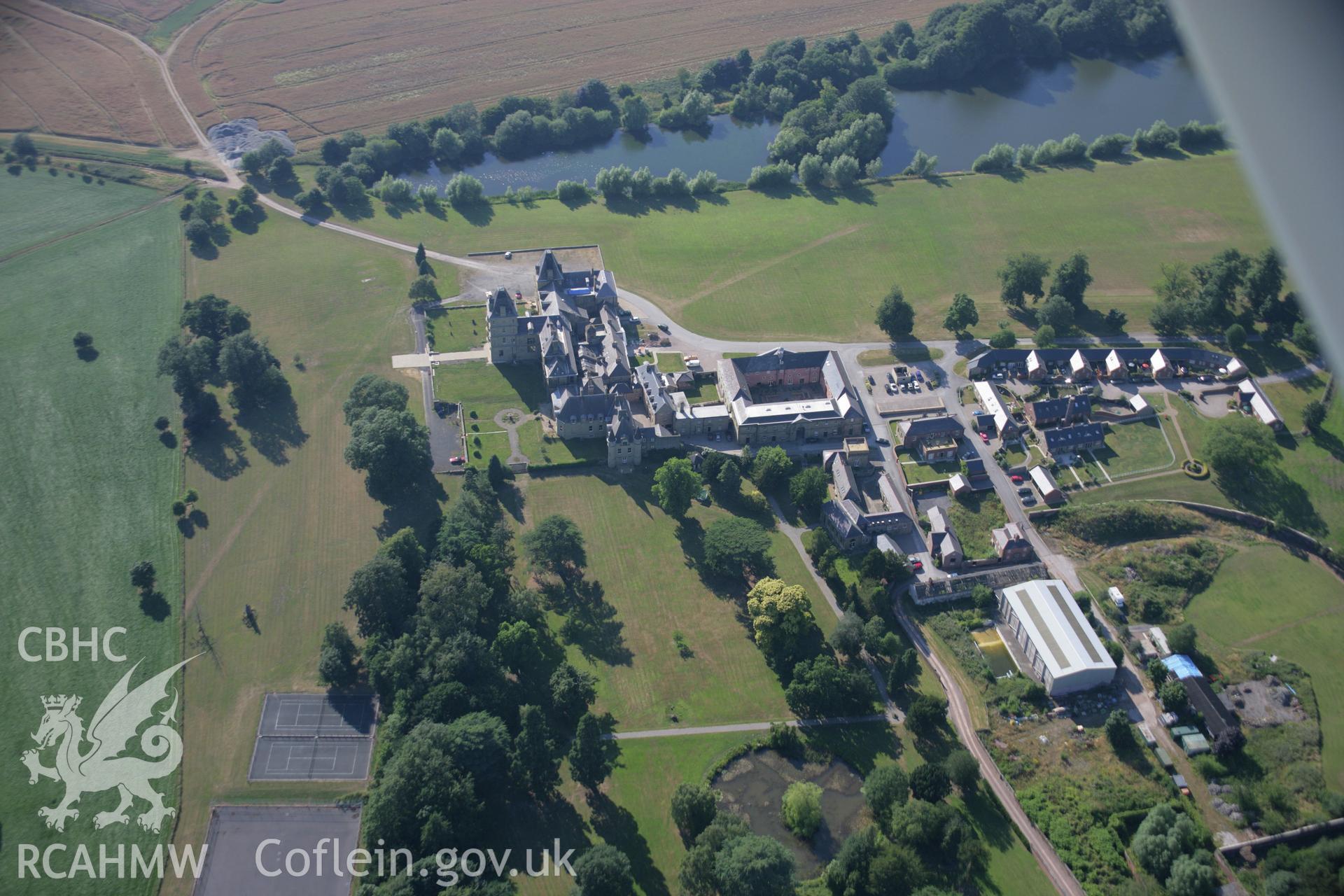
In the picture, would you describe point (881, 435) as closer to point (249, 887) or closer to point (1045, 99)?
point (249, 887)

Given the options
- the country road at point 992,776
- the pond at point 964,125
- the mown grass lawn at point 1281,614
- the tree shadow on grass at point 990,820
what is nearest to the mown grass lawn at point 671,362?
the country road at point 992,776

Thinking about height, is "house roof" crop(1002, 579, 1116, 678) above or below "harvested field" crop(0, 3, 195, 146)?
below

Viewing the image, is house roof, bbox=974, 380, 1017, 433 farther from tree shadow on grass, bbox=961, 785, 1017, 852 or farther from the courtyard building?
tree shadow on grass, bbox=961, 785, 1017, 852

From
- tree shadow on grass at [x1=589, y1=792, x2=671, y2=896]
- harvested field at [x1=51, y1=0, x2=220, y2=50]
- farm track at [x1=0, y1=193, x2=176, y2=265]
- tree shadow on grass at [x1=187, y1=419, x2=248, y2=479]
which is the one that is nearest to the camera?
tree shadow on grass at [x1=589, y1=792, x2=671, y2=896]

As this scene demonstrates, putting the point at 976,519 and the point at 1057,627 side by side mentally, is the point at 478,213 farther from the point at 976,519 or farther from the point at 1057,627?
the point at 1057,627

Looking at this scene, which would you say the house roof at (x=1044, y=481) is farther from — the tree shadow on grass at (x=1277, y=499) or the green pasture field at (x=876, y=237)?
the green pasture field at (x=876, y=237)

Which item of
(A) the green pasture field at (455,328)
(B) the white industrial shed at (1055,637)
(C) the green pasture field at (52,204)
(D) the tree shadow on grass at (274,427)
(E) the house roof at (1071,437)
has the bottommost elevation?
(B) the white industrial shed at (1055,637)

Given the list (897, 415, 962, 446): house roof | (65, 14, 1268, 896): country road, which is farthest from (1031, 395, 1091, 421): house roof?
(897, 415, 962, 446): house roof
